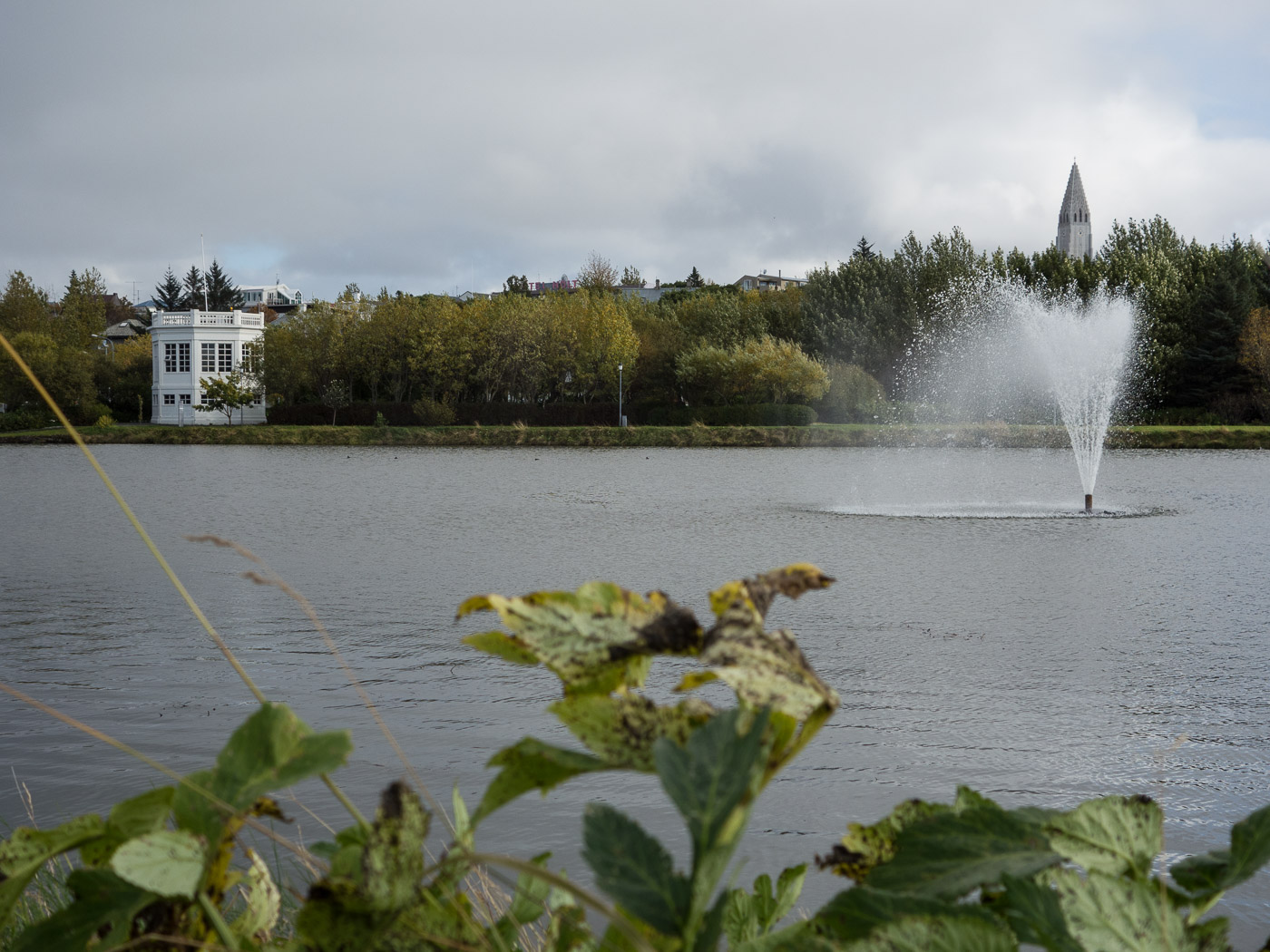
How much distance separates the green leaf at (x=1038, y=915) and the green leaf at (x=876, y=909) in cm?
3

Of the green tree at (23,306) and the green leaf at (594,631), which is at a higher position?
the green tree at (23,306)

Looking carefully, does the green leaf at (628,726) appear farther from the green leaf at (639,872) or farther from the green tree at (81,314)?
the green tree at (81,314)

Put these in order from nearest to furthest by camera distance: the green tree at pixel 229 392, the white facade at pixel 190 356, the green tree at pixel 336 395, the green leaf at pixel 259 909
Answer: the green leaf at pixel 259 909, the green tree at pixel 229 392, the green tree at pixel 336 395, the white facade at pixel 190 356

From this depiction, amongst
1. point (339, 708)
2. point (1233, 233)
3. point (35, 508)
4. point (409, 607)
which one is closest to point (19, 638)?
point (409, 607)

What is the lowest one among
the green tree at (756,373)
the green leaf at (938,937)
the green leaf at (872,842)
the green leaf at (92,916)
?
the green leaf at (872,842)

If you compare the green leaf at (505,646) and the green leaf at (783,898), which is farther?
the green leaf at (783,898)

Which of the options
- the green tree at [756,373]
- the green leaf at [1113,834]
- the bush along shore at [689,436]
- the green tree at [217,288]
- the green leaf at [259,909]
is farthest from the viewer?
the green tree at [217,288]

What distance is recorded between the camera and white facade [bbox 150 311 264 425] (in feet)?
245

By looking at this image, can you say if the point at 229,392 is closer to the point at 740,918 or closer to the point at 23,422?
the point at 23,422

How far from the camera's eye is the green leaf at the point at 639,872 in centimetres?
55

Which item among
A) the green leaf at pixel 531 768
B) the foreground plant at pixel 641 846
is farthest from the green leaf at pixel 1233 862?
the green leaf at pixel 531 768

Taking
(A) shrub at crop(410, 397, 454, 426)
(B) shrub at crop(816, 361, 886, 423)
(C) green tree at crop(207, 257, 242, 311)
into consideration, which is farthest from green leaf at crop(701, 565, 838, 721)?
(C) green tree at crop(207, 257, 242, 311)

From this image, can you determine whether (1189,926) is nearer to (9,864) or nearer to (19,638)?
(9,864)

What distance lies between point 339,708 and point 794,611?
16.1ft
